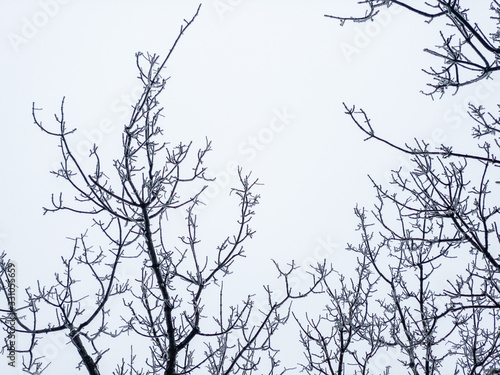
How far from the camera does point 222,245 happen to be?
13.5 ft

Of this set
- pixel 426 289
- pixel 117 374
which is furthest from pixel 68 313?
pixel 426 289

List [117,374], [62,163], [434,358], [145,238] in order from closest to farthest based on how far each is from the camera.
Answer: [62,163] < [145,238] < [117,374] < [434,358]

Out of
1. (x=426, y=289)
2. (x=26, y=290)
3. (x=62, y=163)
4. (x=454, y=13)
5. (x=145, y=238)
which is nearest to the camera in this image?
(x=454, y=13)

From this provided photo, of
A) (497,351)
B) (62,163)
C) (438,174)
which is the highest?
(62,163)

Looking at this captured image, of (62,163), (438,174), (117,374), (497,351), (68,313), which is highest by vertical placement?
(62,163)

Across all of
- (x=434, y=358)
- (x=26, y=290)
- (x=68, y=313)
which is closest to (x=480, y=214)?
(x=434, y=358)

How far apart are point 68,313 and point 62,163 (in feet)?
5.08

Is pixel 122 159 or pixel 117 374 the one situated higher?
pixel 122 159

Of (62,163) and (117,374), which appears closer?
(62,163)

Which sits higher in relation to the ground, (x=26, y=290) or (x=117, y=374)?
(x=26, y=290)

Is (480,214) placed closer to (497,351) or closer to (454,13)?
(454,13)

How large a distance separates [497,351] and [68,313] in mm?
4631

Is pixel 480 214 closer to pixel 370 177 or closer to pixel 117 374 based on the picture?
pixel 370 177

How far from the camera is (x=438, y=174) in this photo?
12.7 feet
